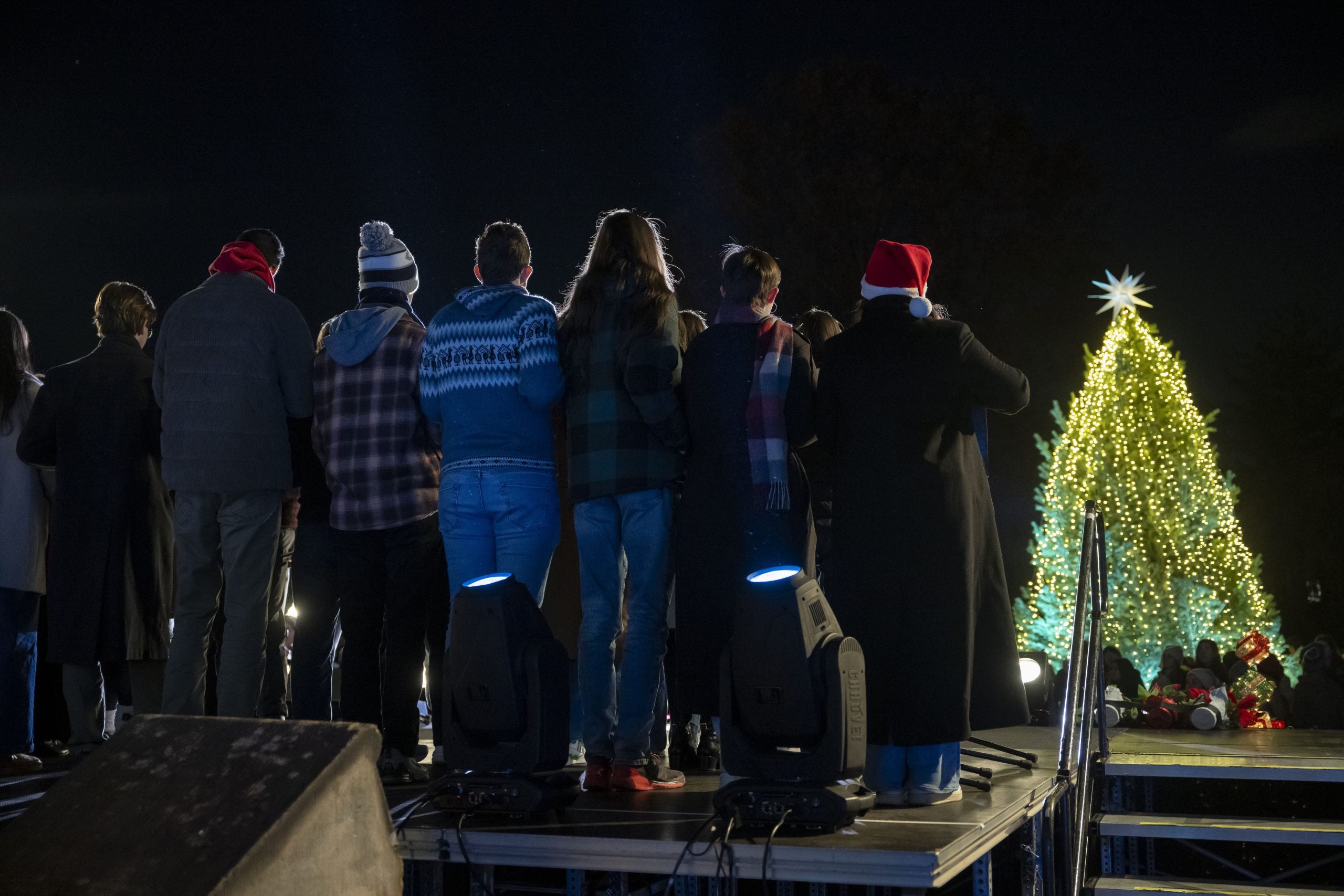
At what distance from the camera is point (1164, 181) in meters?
21.8

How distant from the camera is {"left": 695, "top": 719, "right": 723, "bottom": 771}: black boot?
4.54 meters

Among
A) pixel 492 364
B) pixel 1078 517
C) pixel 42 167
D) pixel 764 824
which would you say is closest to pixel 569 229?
pixel 42 167

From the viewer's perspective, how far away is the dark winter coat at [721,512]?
146 inches

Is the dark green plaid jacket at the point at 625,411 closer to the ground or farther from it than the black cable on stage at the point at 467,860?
farther from it

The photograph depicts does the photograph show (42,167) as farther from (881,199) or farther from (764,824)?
(764,824)

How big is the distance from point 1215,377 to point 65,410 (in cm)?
2785

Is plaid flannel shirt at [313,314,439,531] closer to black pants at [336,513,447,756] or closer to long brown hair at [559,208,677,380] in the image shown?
black pants at [336,513,447,756]

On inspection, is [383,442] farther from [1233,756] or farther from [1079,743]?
[1233,756]

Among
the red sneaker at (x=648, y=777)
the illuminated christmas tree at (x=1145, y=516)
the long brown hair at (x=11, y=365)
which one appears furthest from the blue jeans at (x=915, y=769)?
the illuminated christmas tree at (x=1145, y=516)

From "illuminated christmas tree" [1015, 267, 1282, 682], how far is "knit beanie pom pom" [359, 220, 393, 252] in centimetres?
973

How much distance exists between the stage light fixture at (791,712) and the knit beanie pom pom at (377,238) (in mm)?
1966

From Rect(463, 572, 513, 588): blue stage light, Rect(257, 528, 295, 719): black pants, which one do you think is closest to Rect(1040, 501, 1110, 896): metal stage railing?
Rect(463, 572, 513, 588): blue stage light

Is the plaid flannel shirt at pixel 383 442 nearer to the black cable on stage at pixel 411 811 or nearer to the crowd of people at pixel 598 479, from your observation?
the crowd of people at pixel 598 479

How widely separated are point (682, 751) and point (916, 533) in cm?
151
